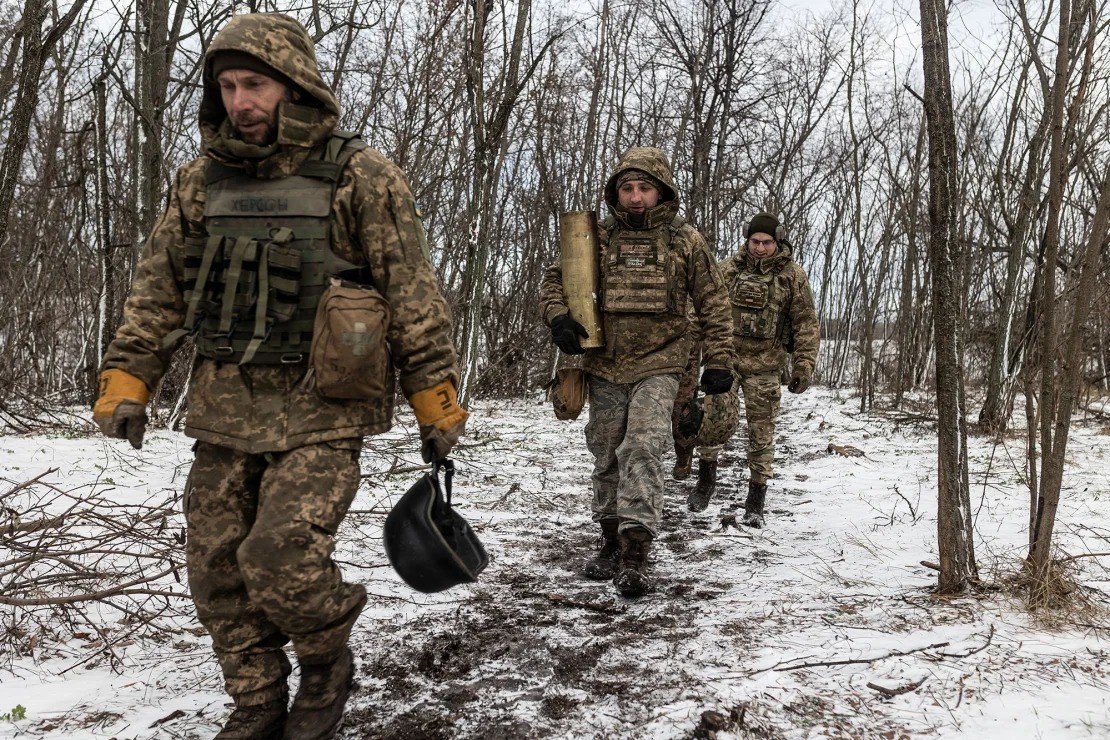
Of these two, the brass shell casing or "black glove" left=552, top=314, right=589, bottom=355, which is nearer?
"black glove" left=552, top=314, right=589, bottom=355

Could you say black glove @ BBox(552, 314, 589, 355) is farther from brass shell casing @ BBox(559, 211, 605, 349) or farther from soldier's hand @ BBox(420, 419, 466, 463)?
soldier's hand @ BBox(420, 419, 466, 463)

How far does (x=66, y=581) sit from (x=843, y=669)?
312 centimetres

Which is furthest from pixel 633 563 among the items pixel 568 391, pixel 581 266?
pixel 581 266

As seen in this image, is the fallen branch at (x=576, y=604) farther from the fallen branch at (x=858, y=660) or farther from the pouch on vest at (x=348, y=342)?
the pouch on vest at (x=348, y=342)

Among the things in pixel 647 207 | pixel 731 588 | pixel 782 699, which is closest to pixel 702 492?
pixel 731 588


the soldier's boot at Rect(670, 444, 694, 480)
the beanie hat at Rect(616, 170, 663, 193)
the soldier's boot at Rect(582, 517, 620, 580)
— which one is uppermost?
the beanie hat at Rect(616, 170, 663, 193)

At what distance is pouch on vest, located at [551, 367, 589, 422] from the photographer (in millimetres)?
4062

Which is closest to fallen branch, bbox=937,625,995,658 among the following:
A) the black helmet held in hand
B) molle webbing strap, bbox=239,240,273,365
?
the black helmet held in hand

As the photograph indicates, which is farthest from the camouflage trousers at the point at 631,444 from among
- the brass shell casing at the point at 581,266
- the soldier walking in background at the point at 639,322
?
the brass shell casing at the point at 581,266

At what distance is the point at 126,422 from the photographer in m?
2.07

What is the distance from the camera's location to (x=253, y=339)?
2.09 metres

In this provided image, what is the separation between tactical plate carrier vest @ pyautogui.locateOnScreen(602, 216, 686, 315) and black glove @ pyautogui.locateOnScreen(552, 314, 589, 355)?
8.0 inches

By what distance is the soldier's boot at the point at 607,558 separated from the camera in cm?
385

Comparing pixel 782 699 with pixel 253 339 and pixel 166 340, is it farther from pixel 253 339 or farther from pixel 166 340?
pixel 166 340
